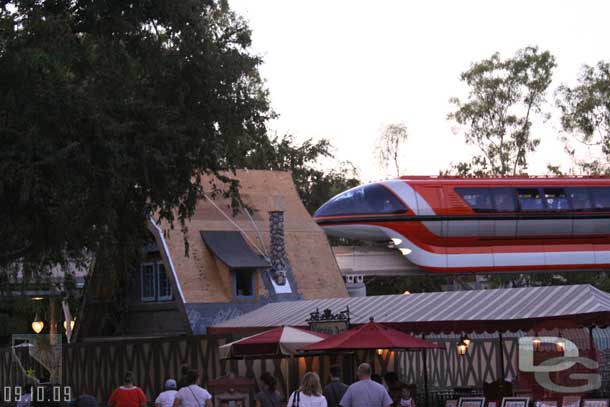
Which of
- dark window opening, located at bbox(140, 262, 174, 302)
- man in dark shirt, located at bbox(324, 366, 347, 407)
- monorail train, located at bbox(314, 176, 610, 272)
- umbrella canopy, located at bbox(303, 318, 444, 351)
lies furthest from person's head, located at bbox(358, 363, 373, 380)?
monorail train, located at bbox(314, 176, 610, 272)

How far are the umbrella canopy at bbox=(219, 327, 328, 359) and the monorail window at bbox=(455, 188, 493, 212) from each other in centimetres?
1687

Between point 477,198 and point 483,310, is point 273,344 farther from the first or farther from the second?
point 477,198

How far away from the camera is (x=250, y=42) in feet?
75.6

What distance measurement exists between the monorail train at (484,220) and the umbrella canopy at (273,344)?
52.6ft

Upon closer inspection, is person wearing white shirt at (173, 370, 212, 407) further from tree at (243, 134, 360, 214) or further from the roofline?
tree at (243, 134, 360, 214)

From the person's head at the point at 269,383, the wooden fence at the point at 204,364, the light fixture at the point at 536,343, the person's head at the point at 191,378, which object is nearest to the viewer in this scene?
the person's head at the point at 191,378

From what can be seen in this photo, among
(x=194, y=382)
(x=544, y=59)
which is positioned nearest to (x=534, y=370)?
(x=194, y=382)

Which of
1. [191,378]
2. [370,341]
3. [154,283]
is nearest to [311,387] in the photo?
[191,378]

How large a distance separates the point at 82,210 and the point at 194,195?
9.63ft

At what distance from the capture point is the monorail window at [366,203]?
36.4m

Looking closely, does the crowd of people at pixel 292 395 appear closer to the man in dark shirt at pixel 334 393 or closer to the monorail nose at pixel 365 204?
the man in dark shirt at pixel 334 393

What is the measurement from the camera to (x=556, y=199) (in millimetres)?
38125

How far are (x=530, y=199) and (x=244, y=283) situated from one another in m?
10.8

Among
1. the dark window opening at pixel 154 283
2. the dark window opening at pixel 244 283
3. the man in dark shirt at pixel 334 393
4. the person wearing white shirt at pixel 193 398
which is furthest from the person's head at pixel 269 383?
the dark window opening at pixel 154 283
